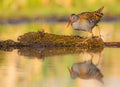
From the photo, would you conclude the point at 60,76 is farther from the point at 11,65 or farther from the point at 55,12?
the point at 55,12

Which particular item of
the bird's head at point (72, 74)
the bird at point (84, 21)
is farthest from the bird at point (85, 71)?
the bird at point (84, 21)

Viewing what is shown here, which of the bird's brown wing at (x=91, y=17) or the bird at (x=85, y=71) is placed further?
the bird's brown wing at (x=91, y=17)

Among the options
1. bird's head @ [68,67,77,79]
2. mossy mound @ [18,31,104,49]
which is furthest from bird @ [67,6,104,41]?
bird's head @ [68,67,77,79]

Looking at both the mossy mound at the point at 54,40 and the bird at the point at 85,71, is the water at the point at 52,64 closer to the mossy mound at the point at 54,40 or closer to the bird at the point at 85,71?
the bird at the point at 85,71

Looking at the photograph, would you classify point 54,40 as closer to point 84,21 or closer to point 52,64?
point 84,21

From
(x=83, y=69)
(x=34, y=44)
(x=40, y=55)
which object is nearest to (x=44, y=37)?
(x=34, y=44)
